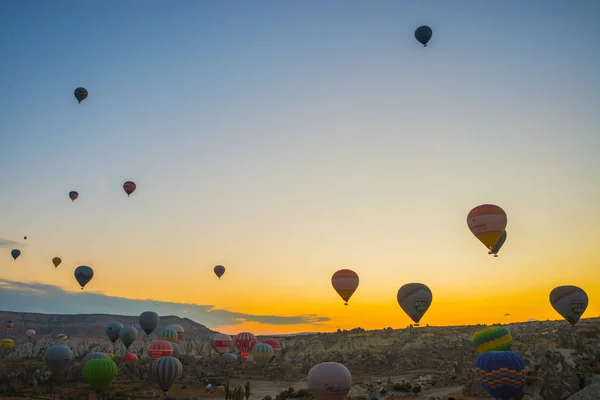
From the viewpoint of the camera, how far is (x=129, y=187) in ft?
173

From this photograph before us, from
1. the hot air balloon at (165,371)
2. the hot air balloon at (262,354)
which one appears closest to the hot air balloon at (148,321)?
the hot air balloon at (262,354)

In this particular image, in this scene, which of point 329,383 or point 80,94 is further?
point 80,94

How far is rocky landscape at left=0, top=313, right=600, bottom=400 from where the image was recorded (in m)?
27.6

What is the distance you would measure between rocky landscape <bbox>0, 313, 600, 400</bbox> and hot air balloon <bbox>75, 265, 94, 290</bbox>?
32.5ft

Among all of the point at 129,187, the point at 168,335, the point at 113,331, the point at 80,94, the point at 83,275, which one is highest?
the point at 80,94

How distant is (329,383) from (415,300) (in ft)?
61.7

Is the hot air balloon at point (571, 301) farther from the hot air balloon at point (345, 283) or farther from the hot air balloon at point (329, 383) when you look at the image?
the hot air balloon at point (329, 383)

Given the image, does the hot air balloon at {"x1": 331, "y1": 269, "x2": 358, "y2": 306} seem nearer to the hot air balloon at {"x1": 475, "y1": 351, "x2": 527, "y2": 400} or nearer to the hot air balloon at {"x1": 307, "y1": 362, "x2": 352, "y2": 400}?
the hot air balloon at {"x1": 307, "y1": 362, "x2": 352, "y2": 400}

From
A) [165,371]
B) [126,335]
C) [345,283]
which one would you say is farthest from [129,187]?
[345,283]

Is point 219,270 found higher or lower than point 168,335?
higher

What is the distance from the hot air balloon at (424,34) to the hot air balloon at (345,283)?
22.1m

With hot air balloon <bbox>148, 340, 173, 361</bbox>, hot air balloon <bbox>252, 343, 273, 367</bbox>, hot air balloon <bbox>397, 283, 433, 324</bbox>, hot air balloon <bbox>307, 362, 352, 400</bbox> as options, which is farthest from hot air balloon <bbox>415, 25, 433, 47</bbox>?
hot air balloon <bbox>148, 340, 173, 361</bbox>

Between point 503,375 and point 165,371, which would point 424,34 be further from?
point 165,371

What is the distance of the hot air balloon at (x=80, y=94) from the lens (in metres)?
49.8
